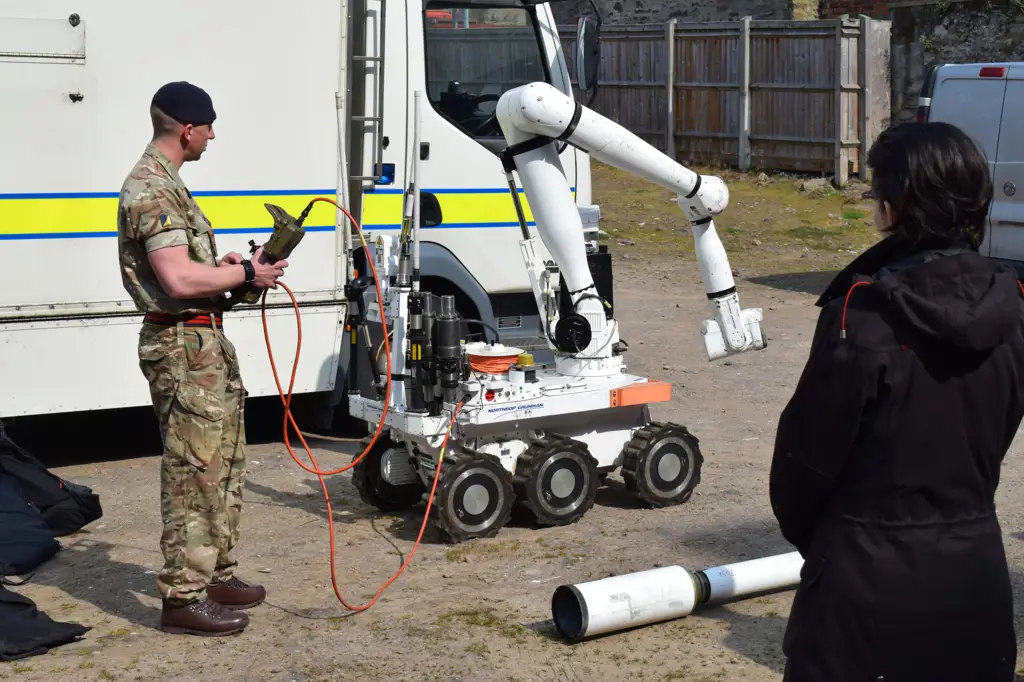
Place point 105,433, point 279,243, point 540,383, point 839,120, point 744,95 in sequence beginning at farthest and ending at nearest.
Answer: point 744,95
point 839,120
point 105,433
point 540,383
point 279,243

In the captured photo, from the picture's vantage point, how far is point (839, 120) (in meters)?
18.2

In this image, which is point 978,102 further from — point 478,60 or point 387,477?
point 387,477

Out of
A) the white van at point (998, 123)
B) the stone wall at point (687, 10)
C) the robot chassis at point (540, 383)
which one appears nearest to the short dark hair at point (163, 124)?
the robot chassis at point (540, 383)

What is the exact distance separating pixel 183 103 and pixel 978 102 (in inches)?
349

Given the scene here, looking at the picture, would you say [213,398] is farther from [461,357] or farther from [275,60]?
[275,60]

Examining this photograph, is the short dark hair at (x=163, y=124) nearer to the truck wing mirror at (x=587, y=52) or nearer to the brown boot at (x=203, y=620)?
the brown boot at (x=203, y=620)

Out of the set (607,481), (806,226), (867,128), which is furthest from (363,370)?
(867,128)

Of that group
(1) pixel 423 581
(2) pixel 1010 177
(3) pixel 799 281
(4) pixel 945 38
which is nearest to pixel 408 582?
(1) pixel 423 581

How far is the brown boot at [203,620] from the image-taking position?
15.9 ft

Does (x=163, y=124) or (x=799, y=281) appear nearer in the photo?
(x=163, y=124)

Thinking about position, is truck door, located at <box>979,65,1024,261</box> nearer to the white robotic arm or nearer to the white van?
the white van

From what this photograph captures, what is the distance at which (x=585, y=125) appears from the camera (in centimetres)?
624

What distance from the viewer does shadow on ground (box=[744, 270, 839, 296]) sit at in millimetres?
13805

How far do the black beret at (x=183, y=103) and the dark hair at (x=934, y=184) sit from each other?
295 cm
